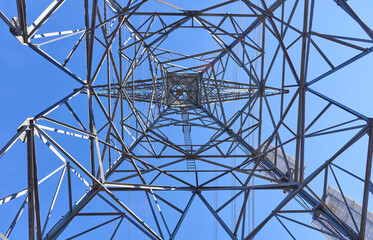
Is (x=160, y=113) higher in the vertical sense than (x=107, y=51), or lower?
higher

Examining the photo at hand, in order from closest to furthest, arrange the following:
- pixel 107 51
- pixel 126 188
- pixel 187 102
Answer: pixel 126 188 < pixel 107 51 < pixel 187 102

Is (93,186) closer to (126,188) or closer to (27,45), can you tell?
(126,188)

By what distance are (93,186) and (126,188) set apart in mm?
975

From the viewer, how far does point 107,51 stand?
902 cm

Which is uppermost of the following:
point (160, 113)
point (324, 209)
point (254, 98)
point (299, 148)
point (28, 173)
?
point (160, 113)

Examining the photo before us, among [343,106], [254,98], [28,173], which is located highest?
[254,98]

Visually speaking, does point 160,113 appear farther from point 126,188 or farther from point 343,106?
point 343,106

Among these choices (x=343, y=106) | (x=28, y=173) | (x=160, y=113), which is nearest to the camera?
(x=28, y=173)

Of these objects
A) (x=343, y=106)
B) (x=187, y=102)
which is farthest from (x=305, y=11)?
(x=187, y=102)

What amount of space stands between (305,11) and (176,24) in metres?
5.56

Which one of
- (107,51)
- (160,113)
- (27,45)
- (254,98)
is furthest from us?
(160,113)

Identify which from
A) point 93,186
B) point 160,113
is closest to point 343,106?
point 93,186

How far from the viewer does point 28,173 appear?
5.80m

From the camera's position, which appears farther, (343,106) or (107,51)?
(107,51)
